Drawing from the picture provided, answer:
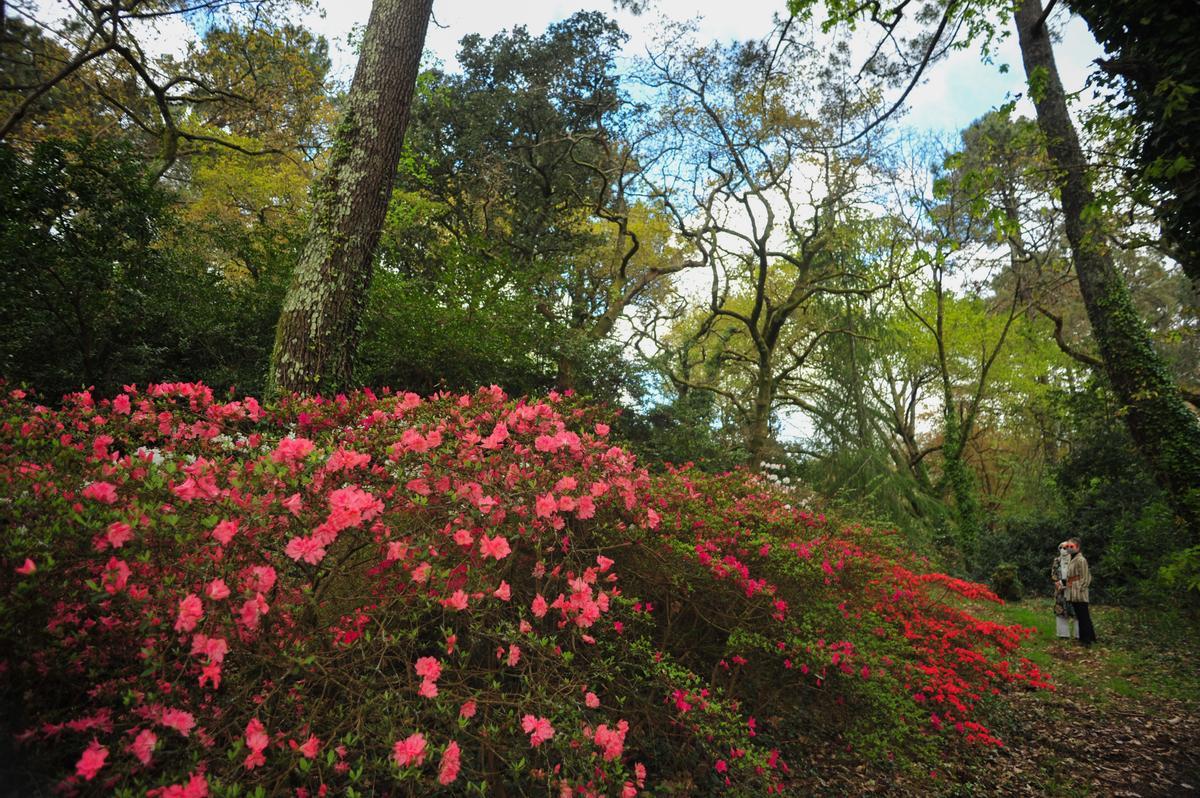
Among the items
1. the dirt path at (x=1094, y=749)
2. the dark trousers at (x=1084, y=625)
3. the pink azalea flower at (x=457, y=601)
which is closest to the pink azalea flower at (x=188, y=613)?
the pink azalea flower at (x=457, y=601)

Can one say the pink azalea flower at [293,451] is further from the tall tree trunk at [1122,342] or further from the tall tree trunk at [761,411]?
the tall tree trunk at [761,411]

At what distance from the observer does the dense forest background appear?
6.18 metres

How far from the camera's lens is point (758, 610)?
3.65 metres

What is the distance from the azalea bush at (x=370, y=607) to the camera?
1.68m

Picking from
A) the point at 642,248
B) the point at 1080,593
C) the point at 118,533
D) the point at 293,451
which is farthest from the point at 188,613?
the point at 642,248

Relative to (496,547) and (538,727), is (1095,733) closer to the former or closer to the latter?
(538,727)

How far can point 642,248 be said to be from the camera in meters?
17.8

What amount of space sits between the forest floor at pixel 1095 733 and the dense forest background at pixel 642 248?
1.31 m

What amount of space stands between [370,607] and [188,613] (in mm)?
629

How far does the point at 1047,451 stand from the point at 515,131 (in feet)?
57.5

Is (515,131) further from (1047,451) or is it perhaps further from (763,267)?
(1047,451)

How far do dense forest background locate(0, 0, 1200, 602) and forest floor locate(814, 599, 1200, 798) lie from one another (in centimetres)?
131

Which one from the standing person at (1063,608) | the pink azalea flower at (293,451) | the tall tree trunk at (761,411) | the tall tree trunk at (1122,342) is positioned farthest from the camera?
the tall tree trunk at (761,411)

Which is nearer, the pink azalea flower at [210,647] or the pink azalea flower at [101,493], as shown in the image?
the pink azalea flower at [210,647]
